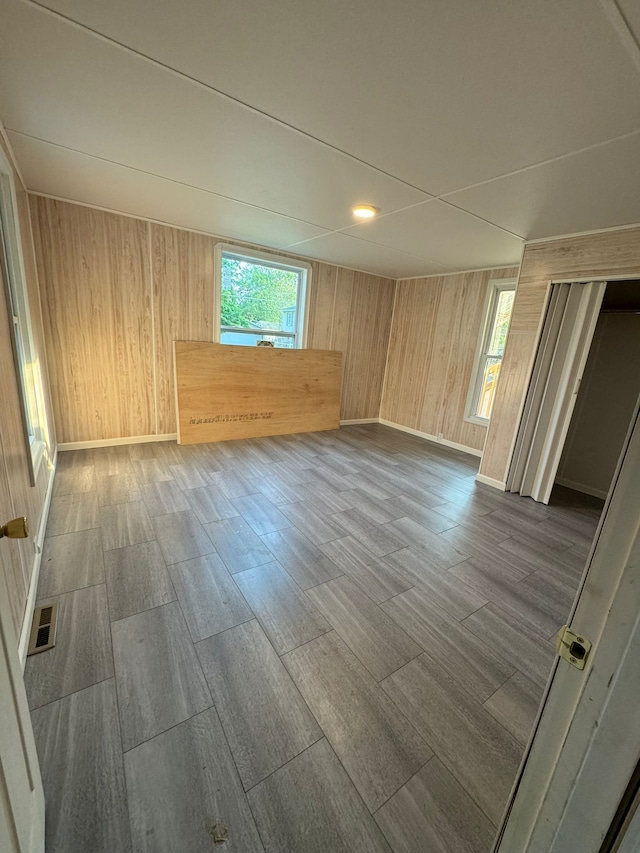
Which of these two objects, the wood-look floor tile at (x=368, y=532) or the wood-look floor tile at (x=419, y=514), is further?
the wood-look floor tile at (x=419, y=514)

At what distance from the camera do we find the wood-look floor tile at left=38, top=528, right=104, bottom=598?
1798 mm

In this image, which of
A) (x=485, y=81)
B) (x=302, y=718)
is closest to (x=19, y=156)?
(x=485, y=81)

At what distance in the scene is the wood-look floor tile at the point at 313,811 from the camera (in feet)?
3.11

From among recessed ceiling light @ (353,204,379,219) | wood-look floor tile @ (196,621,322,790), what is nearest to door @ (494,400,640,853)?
wood-look floor tile @ (196,621,322,790)

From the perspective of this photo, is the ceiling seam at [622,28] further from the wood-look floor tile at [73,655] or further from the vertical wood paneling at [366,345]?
the vertical wood paneling at [366,345]

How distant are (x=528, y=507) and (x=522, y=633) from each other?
1749 millimetres

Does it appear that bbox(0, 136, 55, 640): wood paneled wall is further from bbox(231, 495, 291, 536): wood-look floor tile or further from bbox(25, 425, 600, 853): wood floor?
bbox(231, 495, 291, 536): wood-look floor tile

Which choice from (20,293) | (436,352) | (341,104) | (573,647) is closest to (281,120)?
(341,104)

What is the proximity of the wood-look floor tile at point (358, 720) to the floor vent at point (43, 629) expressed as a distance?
1053mm

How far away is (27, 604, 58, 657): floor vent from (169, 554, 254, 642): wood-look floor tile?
0.53 m

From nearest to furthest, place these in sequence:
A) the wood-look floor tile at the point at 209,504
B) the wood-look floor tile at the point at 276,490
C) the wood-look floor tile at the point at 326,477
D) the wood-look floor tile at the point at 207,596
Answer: the wood-look floor tile at the point at 207,596 → the wood-look floor tile at the point at 209,504 → the wood-look floor tile at the point at 276,490 → the wood-look floor tile at the point at 326,477

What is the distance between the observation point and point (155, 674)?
53.9 inches

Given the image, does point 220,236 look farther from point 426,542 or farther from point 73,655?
point 73,655

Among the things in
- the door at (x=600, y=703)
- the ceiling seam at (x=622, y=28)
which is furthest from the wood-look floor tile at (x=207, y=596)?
the ceiling seam at (x=622, y=28)
